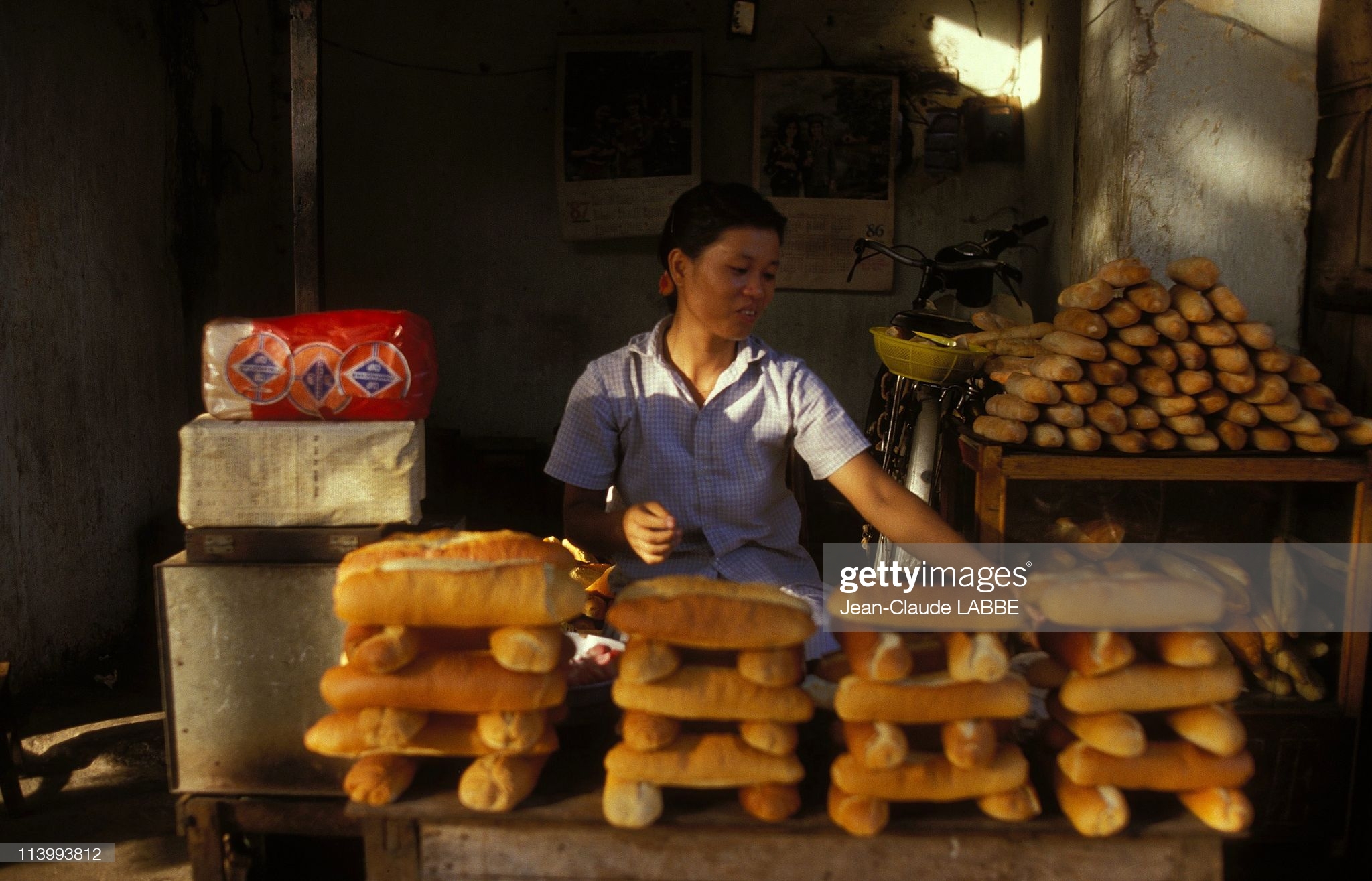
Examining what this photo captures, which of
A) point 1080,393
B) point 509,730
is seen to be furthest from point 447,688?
point 1080,393

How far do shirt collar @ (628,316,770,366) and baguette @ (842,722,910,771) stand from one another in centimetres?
111

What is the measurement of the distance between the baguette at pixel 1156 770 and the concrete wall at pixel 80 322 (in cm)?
358

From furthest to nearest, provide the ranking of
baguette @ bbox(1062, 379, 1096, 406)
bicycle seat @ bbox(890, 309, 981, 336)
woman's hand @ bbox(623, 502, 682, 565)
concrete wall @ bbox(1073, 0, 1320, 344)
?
1. bicycle seat @ bbox(890, 309, 981, 336)
2. concrete wall @ bbox(1073, 0, 1320, 344)
3. baguette @ bbox(1062, 379, 1096, 406)
4. woman's hand @ bbox(623, 502, 682, 565)

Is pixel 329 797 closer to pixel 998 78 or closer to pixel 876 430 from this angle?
pixel 876 430

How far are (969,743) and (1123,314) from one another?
154 centimetres

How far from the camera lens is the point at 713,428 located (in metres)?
2.46

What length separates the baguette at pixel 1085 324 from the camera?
2650 millimetres

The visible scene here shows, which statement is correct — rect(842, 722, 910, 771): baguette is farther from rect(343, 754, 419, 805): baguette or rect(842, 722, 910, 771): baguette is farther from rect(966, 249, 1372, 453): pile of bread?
rect(966, 249, 1372, 453): pile of bread

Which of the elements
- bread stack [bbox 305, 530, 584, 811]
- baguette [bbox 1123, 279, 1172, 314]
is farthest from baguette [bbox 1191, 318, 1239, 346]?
bread stack [bbox 305, 530, 584, 811]

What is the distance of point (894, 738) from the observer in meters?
1.56

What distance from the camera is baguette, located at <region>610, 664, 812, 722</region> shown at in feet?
5.24

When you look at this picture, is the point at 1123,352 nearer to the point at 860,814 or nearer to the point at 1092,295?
the point at 1092,295

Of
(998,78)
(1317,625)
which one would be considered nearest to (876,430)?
(1317,625)

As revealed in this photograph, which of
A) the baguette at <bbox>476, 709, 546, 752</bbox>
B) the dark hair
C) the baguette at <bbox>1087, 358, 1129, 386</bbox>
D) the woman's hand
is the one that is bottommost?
the baguette at <bbox>476, 709, 546, 752</bbox>
